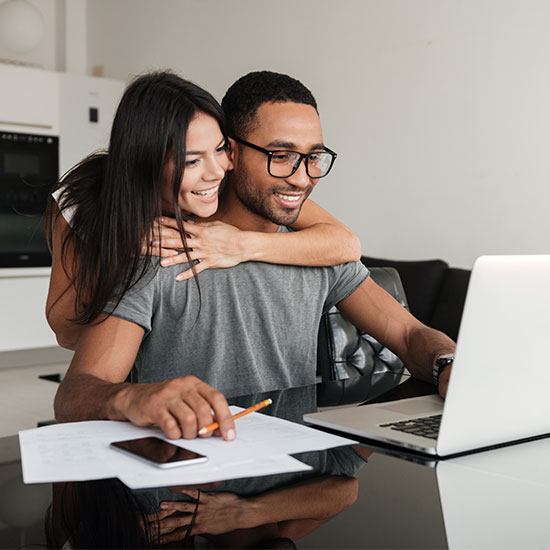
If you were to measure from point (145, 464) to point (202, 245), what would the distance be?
67cm

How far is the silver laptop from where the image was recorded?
892mm

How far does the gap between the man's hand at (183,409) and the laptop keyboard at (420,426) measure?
26 centimetres

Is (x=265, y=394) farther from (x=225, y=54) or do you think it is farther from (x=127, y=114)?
(x=225, y=54)

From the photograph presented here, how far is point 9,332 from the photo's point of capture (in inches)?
201

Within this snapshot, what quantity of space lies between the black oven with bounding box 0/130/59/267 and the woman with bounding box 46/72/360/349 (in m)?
3.72

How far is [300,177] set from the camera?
1.57 m

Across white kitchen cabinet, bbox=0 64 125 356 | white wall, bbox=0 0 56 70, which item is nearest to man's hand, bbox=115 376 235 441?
white kitchen cabinet, bbox=0 64 125 356

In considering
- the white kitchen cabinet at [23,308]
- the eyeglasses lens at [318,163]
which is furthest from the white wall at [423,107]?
the eyeglasses lens at [318,163]

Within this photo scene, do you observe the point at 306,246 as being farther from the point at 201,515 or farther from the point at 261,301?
the point at 201,515

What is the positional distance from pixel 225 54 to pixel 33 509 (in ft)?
15.1

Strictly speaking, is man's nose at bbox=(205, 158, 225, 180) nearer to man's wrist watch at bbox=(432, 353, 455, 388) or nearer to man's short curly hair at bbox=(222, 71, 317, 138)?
man's short curly hair at bbox=(222, 71, 317, 138)

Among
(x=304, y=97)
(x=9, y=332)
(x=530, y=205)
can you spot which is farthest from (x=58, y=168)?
(x=304, y=97)

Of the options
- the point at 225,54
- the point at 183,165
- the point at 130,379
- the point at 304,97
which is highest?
the point at 225,54

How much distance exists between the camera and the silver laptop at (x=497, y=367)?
89 centimetres
